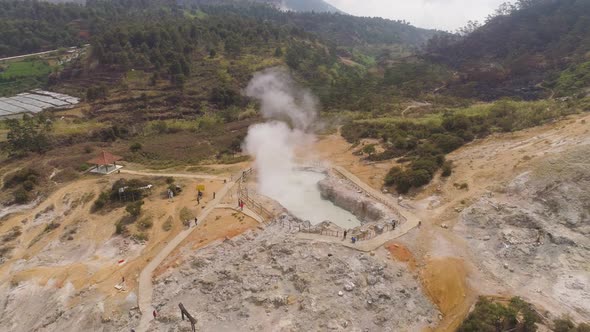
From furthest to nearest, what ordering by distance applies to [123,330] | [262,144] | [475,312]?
[262,144], [123,330], [475,312]

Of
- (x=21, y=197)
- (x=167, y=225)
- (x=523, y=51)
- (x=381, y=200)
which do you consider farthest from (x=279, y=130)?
(x=523, y=51)

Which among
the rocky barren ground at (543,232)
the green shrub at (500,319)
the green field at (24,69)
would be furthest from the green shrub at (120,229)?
the green field at (24,69)

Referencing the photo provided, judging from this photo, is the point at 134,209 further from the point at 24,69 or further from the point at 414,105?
the point at 24,69

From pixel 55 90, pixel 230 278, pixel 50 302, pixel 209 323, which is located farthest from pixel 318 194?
pixel 55 90

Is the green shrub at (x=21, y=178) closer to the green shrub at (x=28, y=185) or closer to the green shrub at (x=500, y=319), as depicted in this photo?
the green shrub at (x=28, y=185)

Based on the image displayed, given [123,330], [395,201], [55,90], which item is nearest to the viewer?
[123,330]

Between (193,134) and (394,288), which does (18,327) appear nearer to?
(394,288)

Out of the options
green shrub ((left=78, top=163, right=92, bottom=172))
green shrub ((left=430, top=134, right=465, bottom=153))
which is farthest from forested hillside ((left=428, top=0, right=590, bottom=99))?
green shrub ((left=78, top=163, right=92, bottom=172))
